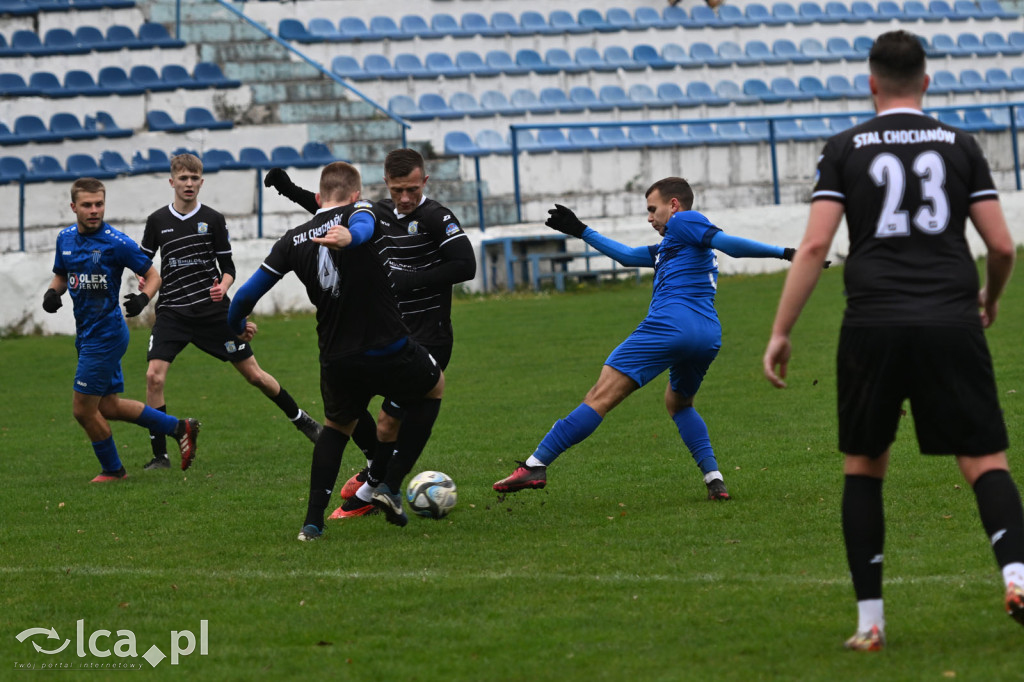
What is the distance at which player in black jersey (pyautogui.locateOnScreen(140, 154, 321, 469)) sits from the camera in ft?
31.4

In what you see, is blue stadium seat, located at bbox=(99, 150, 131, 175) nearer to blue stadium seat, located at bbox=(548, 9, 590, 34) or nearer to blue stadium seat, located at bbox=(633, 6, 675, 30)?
blue stadium seat, located at bbox=(548, 9, 590, 34)

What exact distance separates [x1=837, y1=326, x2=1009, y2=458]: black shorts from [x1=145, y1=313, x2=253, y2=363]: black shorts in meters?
6.28

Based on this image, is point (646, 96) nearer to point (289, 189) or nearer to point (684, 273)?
point (289, 189)

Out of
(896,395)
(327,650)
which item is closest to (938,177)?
(896,395)

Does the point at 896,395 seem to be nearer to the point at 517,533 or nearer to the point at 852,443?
the point at 852,443

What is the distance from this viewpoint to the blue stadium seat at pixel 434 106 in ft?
76.7

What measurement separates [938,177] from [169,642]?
3171 mm

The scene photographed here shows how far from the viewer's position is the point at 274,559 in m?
6.01

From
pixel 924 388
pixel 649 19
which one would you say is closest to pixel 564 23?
pixel 649 19

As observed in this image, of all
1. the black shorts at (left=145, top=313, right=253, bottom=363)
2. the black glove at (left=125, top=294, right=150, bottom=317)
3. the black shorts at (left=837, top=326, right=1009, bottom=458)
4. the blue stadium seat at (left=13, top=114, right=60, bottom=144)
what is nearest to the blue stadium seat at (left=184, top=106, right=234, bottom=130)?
the blue stadium seat at (left=13, top=114, right=60, bottom=144)

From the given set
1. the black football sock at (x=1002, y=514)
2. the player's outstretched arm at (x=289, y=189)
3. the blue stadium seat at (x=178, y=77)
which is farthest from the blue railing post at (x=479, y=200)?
the black football sock at (x=1002, y=514)

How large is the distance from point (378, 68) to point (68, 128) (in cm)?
620

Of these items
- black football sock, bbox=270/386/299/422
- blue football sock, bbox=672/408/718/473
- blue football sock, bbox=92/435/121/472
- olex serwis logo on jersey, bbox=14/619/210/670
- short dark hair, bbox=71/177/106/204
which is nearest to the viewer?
olex serwis logo on jersey, bbox=14/619/210/670

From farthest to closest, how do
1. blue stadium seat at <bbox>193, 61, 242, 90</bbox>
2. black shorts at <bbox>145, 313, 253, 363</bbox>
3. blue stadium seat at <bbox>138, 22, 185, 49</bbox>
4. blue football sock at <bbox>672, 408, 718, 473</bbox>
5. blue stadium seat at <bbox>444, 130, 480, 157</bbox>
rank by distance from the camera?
blue stadium seat at <bbox>138, 22, 185, 49</bbox>, blue stadium seat at <bbox>444, 130, 480, 157</bbox>, blue stadium seat at <bbox>193, 61, 242, 90</bbox>, black shorts at <bbox>145, 313, 253, 363</bbox>, blue football sock at <bbox>672, 408, 718, 473</bbox>
